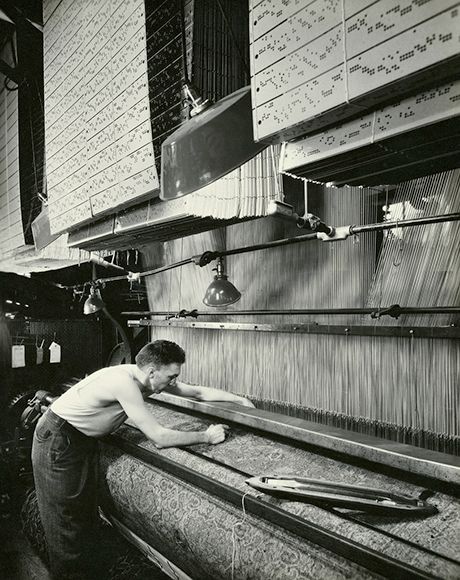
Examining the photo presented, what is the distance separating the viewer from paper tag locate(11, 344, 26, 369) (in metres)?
4.82

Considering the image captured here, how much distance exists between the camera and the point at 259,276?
120 inches

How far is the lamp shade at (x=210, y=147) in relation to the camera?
1.52m

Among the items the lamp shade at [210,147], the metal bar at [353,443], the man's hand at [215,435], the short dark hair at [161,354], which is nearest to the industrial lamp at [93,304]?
the short dark hair at [161,354]

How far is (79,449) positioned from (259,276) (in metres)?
1.73

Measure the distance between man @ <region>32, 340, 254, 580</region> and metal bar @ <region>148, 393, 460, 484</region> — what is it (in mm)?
361

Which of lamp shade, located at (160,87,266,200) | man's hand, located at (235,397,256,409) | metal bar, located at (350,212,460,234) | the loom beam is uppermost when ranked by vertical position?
lamp shade, located at (160,87,266,200)

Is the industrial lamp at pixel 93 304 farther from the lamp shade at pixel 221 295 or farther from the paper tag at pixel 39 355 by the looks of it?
the lamp shade at pixel 221 295

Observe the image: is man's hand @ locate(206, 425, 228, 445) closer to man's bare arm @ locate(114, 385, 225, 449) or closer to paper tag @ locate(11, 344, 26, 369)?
man's bare arm @ locate(114, 385, 225, 449)

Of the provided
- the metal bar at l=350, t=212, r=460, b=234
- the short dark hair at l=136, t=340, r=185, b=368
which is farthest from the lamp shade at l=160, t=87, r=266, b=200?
the short dark hair at l=136, t=340, r=185, b=368

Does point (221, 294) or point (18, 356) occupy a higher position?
point (221, 294)

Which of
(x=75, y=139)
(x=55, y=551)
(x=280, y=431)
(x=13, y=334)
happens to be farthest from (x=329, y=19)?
(x=13, y=334)

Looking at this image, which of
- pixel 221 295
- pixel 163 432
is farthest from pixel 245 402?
pixel 221 295

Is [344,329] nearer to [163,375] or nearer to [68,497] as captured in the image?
[163,375]

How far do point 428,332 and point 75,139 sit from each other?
8.28ft
